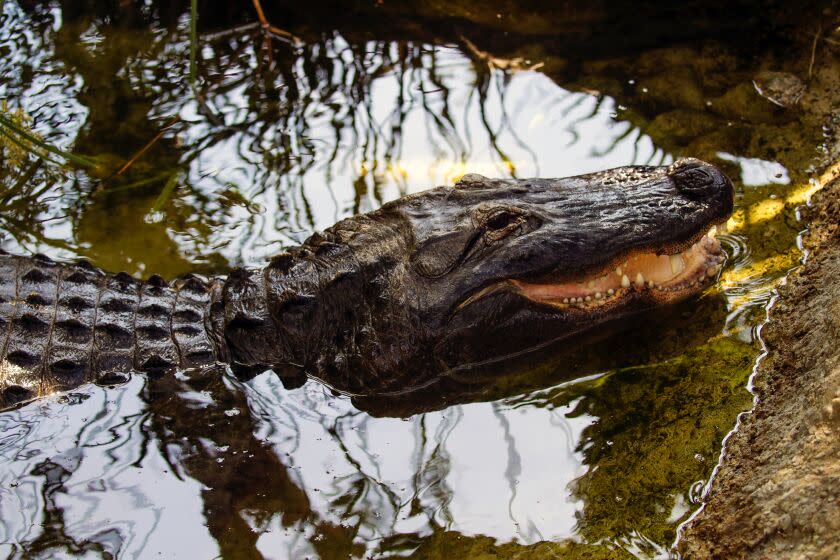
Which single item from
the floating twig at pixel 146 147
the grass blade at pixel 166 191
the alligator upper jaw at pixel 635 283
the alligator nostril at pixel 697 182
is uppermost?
the floating twig at pixel 146 147

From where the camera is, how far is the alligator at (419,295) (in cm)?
363

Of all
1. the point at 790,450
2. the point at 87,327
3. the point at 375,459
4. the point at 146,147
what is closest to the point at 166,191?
the point at 146,147

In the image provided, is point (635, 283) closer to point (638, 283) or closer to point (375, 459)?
point (638, 283)

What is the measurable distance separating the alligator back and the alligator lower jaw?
153 cm

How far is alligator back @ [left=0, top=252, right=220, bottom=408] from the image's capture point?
3.64 m

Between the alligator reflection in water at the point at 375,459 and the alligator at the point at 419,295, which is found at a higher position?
the alligator at the point at 419,295

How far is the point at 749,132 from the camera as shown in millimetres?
4695

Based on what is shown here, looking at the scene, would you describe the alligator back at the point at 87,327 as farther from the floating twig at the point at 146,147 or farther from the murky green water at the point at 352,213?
the floating twig at the point at 146,147

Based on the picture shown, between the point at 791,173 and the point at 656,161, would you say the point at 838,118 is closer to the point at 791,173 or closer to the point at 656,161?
the point at 791,173

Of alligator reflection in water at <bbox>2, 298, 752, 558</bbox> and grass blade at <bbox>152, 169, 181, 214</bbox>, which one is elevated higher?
grass blade at <bbox>152, 169, 181, 214</bbox>

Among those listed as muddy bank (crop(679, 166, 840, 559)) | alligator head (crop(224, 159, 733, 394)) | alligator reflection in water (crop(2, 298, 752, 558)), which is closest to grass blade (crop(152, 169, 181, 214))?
alligator head (crop(224, 159, 733, 394))

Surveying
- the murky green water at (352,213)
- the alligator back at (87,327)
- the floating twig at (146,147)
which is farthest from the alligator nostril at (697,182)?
the floating twig at (146,147)

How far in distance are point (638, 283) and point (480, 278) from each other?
0.70 m

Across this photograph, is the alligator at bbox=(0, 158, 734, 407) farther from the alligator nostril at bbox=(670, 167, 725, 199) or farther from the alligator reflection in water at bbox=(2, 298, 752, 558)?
the alligator reflection in water at bbox=(2, 298, 752, 558)
